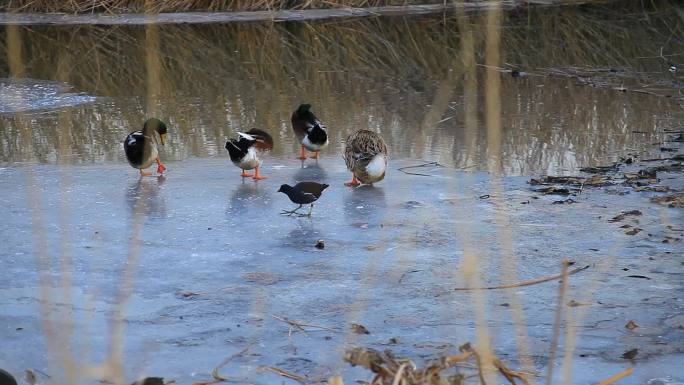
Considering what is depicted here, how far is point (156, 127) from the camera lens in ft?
31.3

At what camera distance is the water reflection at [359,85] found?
33.2 ft

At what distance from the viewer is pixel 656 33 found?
1733 cm

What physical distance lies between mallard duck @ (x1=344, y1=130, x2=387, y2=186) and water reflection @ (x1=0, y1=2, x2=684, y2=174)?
34.9 inches

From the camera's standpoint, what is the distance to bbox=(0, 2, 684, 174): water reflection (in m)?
10.1

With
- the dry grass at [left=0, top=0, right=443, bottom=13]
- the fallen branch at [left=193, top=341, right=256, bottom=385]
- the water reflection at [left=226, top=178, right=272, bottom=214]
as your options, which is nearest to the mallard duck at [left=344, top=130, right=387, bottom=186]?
the water reflection at [left=226, top=178, right=272, bottom=214]

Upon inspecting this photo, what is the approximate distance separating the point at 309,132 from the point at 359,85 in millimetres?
4076

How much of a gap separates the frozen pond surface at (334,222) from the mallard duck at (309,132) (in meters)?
0.19

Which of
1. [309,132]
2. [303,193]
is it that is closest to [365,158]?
[303,193]

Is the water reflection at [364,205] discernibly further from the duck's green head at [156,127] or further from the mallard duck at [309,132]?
the duck's green head at [156,127]

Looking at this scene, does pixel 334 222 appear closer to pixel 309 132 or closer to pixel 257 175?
pixel 257 175

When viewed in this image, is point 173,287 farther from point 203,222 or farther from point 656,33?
point 656,33

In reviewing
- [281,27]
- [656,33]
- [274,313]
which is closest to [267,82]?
[281,27]

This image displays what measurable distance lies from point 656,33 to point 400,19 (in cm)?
453

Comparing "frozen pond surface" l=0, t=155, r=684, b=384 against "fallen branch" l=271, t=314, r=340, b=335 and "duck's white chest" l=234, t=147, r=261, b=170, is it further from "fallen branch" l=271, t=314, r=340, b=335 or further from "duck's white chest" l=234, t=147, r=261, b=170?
"duck's white chest" l=234, t=147, r=261, b=170
